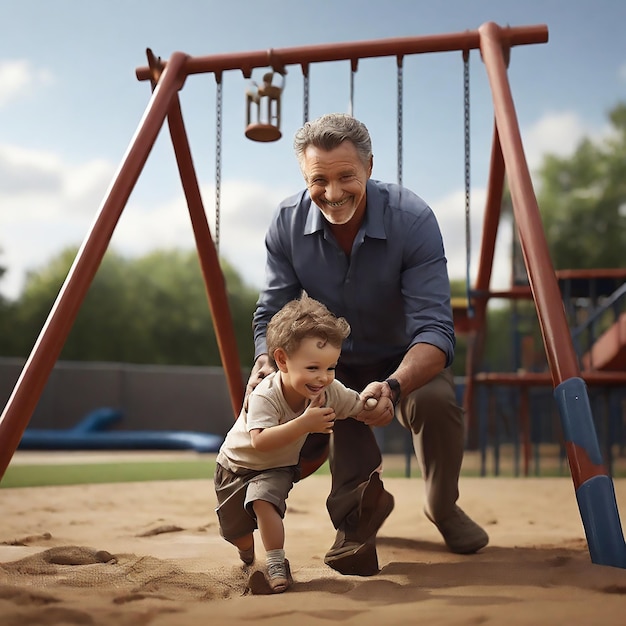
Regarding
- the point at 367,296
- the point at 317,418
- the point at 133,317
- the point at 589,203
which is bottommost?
the point at 317,418

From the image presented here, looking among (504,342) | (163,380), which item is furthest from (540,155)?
(163,380)

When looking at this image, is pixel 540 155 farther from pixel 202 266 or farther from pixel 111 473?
pixel 202 266

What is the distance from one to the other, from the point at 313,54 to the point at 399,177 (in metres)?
0.59

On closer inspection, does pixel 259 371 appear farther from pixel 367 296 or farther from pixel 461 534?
pixel 461 534

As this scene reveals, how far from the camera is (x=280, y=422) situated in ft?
6.13

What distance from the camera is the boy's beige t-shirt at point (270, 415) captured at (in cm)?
184

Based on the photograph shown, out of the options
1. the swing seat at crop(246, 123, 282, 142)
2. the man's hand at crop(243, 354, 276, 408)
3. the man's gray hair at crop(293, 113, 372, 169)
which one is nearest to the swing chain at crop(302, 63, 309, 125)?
the swing seat at crop(246, 123, 282, 142)

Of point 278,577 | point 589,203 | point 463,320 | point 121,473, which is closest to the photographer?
point 278,577

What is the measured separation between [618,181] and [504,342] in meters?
5.51

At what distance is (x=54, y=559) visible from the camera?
2.01 meters

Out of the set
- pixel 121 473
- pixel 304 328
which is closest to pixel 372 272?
pixel 304 328

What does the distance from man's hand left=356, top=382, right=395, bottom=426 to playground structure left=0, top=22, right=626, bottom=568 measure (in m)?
0.43

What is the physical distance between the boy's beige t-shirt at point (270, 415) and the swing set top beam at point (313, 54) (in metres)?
1.56

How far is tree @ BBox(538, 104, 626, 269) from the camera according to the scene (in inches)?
779
